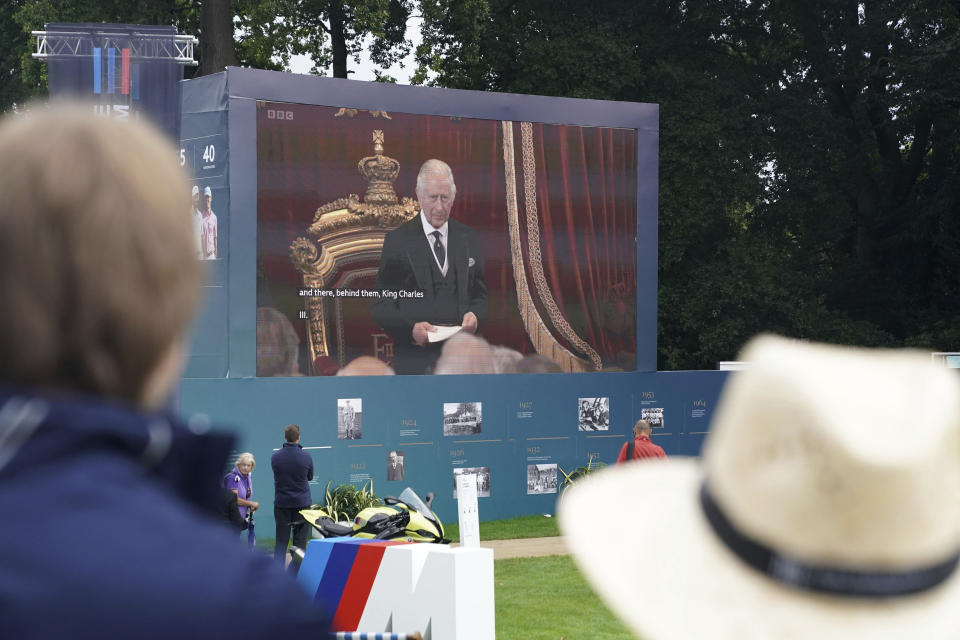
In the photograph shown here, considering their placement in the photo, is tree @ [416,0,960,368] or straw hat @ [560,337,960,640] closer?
straw hat @ [560,337,960,640]

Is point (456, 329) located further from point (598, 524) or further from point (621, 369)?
point (598, 524)

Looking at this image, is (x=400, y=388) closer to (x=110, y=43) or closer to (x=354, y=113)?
(x=354, y=113)

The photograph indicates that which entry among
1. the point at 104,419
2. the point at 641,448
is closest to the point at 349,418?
the point at 641,448

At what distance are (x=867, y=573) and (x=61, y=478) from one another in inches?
43.1

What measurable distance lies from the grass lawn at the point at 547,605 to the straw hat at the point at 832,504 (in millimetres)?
9961

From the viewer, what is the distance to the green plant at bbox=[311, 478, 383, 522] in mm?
18359

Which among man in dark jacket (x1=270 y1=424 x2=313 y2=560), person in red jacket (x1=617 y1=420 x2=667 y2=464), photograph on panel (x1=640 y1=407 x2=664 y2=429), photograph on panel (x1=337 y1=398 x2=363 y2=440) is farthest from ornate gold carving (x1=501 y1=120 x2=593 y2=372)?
person in red jacket (x1=617 y1=420 x2=667 y2=464)

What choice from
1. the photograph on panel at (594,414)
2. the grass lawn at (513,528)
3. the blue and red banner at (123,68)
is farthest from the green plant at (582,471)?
the blue and red banner at (123,68)

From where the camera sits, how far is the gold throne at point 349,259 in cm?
1964

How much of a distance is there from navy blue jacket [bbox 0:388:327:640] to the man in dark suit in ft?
62.6

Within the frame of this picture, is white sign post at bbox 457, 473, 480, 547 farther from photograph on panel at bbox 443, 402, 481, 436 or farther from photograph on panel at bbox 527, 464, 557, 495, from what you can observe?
photograph on panel at bbox 527, 464, 557, 495

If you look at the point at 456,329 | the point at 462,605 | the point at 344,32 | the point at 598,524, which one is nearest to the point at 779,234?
the point at 344,32

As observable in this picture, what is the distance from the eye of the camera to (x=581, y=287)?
22578mm

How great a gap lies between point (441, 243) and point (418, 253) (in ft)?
1.66
